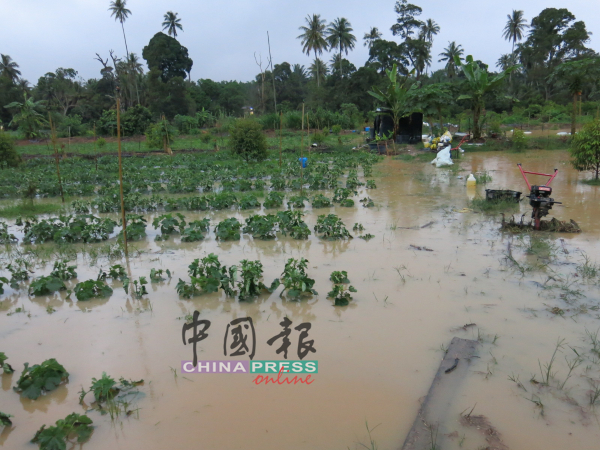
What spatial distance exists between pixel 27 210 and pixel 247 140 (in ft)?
29.4

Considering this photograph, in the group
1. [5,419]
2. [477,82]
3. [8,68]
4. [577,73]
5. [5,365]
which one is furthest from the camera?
[8,68]

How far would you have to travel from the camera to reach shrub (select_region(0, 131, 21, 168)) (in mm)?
16781

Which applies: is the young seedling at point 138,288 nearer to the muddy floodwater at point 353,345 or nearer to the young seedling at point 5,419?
the muddy floodwater at point 353,345

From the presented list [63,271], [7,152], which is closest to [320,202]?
[63,271]

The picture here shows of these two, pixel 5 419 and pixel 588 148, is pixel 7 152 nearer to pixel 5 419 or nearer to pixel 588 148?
pixel 5 419

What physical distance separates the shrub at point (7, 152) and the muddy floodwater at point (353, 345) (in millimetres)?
13480

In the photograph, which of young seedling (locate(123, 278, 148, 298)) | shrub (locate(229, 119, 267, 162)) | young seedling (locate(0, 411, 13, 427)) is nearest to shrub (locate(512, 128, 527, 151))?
shrub (locate(229, 119, 267, 162))

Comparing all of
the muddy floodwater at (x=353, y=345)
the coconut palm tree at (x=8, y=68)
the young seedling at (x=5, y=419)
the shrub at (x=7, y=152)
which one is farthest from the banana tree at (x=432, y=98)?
the coconut palm tree at (x=8, y=68)

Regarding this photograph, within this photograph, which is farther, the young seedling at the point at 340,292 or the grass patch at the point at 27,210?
the grass patch at the point at 27,210

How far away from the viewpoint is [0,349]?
4.08 m

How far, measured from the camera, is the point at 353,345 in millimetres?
4016

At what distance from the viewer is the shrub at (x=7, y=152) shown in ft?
55.1

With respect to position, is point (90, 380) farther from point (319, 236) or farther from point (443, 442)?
point (319, 236)

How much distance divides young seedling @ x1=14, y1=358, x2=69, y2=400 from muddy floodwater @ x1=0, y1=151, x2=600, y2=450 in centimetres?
7
